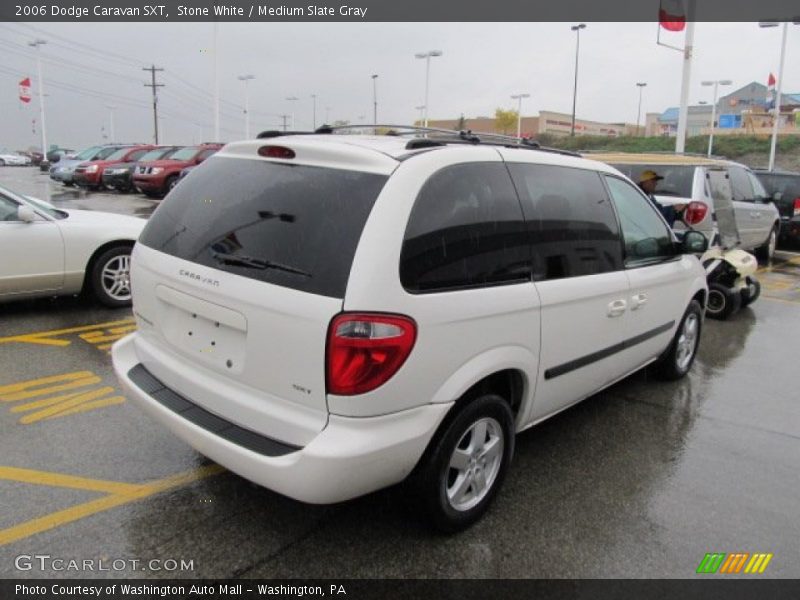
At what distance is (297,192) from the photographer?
2.66 meters

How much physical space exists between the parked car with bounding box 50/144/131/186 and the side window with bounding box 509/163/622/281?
2572cm

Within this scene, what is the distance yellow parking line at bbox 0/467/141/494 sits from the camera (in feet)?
10.3

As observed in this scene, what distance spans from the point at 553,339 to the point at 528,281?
14.4 inches

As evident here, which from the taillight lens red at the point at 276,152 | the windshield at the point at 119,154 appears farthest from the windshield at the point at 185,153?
the taillight lens red at the point at 276,152

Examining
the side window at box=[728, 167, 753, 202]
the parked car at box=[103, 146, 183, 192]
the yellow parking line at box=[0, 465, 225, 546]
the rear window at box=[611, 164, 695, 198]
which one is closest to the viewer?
the yellow parking line at box=[0, 465, 225, 546]

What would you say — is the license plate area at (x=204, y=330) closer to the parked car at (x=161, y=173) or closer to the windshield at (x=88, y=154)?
the parked car at (x=161, y=173)

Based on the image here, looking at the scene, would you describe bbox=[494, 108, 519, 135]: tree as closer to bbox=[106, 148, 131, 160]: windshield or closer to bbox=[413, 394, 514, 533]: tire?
bbox=[106, 148, 131, 160]: windshield

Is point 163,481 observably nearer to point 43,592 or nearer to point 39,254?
point 43,592

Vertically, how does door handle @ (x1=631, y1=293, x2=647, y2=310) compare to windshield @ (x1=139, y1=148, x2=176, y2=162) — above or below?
below

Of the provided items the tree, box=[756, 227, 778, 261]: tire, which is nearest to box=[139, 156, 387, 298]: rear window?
box=[756, 227, 778, 261]: tire

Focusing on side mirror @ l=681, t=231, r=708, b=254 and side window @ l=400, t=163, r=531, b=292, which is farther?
side mirror @ l=681, t=231, r=708, b=254

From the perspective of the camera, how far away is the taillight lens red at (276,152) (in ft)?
9.25

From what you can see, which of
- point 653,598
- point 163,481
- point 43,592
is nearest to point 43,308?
point 163,481

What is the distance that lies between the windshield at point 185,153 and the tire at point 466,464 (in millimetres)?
19699
